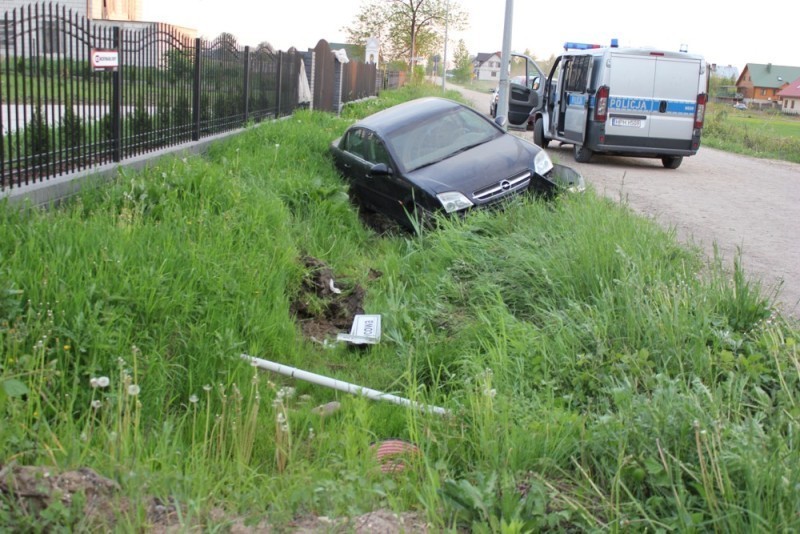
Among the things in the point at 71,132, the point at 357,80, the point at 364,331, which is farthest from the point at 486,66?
the point at 364,331

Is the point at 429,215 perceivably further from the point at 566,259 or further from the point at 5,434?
the point at 5,434

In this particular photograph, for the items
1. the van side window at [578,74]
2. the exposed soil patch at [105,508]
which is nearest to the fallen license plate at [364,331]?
the exposed soil patch at [105,508]

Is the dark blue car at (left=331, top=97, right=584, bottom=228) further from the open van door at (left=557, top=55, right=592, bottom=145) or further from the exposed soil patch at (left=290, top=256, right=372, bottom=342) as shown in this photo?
the open van door at (left=557, top=55, right=592, bottom=145)

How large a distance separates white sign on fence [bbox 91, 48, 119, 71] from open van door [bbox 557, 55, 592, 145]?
9.84 metres

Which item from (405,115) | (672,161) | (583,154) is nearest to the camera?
(405,115)

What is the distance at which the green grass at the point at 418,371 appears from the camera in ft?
10.8

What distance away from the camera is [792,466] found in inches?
125

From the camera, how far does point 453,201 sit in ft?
30.6

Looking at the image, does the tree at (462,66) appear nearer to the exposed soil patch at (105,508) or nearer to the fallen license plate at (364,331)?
the fallen license plate at (364,331)

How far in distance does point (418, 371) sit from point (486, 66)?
163124mm

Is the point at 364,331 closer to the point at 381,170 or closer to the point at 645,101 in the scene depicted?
the point at 381,170

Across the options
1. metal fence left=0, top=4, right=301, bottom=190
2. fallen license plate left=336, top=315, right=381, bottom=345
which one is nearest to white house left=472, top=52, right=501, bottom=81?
metal fence left=0, top=4, right=301, bottom=190

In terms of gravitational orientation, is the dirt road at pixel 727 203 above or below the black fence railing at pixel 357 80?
below

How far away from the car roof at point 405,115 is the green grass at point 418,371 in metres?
3.02
